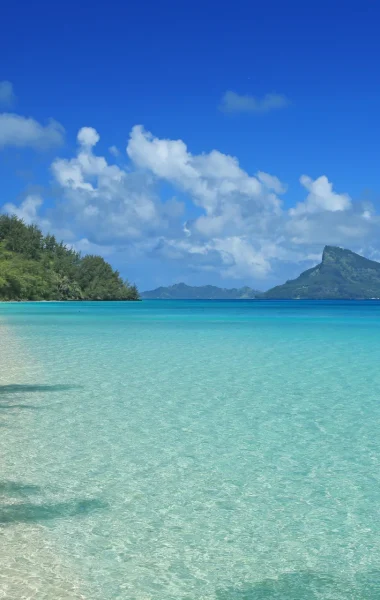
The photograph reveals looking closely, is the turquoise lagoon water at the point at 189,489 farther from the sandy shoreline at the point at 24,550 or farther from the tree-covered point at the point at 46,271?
the tree-covered point at the point at 46,271

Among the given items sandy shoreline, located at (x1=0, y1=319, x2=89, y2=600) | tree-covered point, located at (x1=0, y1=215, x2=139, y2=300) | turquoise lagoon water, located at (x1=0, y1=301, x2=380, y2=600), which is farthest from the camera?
tree-covered point, located at (x1=0, y1=215, x2=139, y2=300)

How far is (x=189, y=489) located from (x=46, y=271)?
288 ft

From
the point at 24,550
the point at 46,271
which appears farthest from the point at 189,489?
the point at 46,271

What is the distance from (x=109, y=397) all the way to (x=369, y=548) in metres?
6.22

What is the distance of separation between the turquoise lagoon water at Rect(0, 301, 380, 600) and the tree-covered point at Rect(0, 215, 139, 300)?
6599 cm

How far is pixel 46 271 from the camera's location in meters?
90.5

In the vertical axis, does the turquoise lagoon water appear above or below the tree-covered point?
below

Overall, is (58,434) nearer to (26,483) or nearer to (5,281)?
(26,483)

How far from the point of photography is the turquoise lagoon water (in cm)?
355

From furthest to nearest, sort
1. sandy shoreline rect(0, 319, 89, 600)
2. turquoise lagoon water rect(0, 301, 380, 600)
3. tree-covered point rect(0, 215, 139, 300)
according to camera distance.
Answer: tree-covered point rect(0, 215, 139, 300), turquoise lagoon water rect(0, 301, 380, 600), sandy shoreline rect(0, 319, 89, 600)

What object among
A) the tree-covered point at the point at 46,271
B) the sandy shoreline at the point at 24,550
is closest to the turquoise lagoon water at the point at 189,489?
the sandy shoreline at the point at 24,550

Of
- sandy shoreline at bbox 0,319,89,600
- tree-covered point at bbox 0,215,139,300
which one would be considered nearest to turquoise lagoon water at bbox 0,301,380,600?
sandy shoreline at bbox 0,319,89,600

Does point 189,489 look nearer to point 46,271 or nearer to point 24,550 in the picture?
→ point 24,550

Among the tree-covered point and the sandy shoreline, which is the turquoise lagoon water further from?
the tree-covered point
